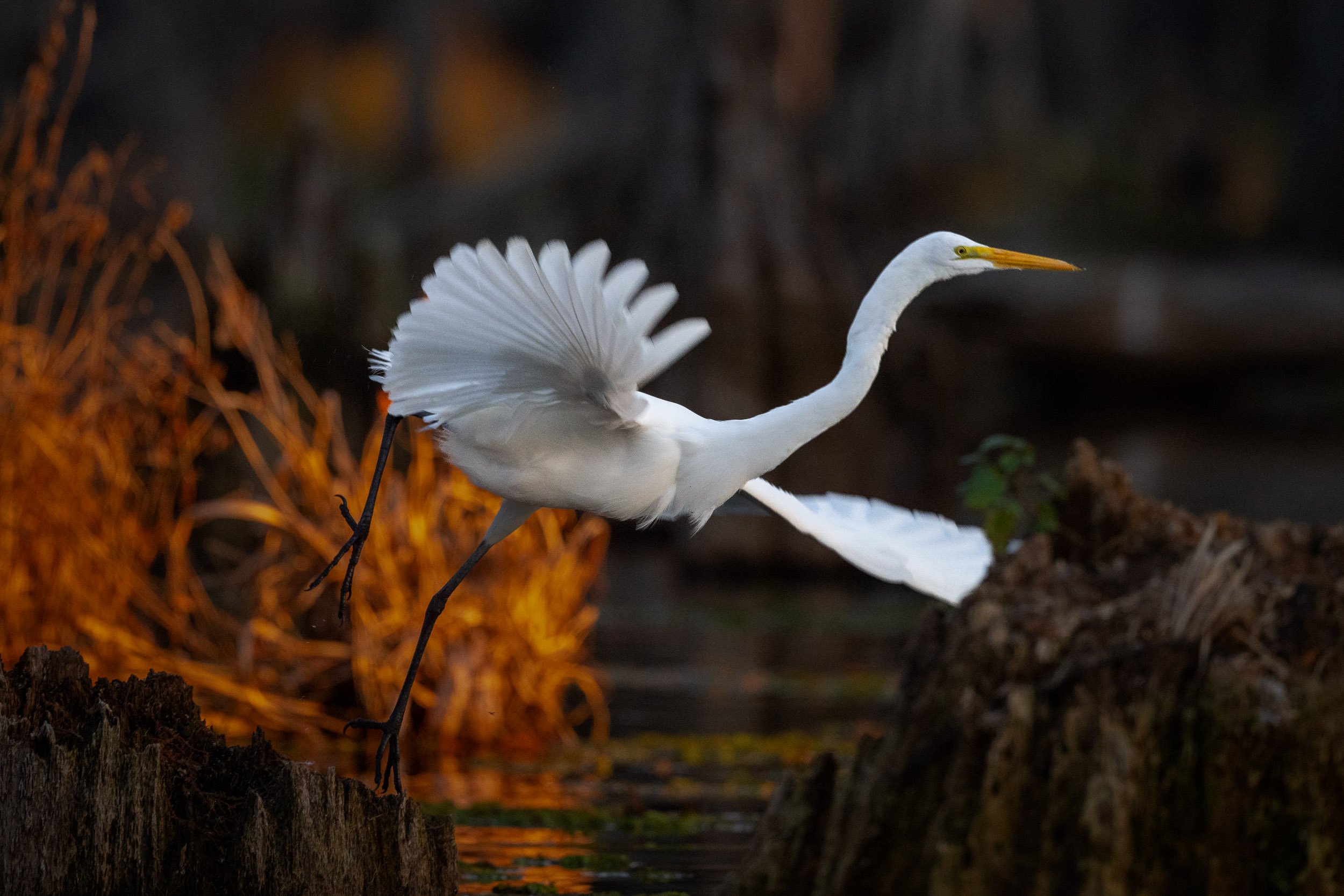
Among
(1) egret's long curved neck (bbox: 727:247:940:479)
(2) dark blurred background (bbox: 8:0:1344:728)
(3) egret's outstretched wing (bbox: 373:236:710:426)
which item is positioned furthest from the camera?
(2) dark blurred background (bbox: 8:0:1344:728)

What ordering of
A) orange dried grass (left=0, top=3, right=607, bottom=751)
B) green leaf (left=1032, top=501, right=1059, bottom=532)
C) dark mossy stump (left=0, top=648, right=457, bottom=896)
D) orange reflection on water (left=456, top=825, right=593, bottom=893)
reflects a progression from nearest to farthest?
1. dark mossy stump (left=0, top=648, right=457, bottom=896)
2. green leaf (left=1032, top=501, right=1059, bottom=532)
3. orange reflection on water (left=456, top=825, right=593, bottom=893)
4. orange dried grass (left=0, top=3, right=607, bottom=751)

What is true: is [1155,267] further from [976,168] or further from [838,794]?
[838,794]

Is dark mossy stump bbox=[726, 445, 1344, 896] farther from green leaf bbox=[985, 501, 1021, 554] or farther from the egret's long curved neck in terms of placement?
the egret's long curved neck

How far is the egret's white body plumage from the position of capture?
9.78 feet

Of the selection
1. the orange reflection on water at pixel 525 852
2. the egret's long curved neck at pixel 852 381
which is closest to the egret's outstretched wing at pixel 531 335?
the egret's long curved neck at pixel 852 381

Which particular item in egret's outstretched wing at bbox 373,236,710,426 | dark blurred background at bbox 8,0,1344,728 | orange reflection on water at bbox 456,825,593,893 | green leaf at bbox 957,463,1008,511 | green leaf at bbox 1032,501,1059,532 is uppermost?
dark blurred background at bbox 8,0,1344,728

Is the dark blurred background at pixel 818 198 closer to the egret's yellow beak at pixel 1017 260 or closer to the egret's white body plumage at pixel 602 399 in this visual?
the egret's white body plumage at pixel 602 399

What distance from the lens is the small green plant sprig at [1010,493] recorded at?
3717 millimetres

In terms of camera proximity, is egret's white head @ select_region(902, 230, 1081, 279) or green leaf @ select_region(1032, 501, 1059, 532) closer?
egret's white head @ select_region(902, 230, 1081, 279)

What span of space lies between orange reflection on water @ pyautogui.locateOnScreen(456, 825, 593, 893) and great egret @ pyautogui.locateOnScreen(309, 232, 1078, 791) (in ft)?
1.47

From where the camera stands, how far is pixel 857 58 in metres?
23.1

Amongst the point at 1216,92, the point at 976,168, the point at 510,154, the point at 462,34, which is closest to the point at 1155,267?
the point at 976,168

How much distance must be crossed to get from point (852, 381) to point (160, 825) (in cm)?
161

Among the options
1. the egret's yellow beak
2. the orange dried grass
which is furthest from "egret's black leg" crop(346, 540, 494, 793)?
the orange dried grass
